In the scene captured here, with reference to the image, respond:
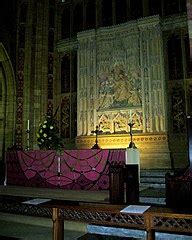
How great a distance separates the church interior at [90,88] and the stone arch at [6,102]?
43 millimetres

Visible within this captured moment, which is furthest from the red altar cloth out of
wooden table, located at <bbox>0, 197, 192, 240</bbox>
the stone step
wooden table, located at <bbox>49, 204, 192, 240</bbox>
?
wooden table, located at <bbox>49, 204, 192, 240</bbox>

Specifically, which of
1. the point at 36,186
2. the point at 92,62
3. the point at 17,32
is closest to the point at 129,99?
the point at 92,62

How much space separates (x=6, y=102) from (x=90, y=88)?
3716mm

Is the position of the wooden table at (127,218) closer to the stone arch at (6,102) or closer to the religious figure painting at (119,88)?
the religious figure painting at (119,88)

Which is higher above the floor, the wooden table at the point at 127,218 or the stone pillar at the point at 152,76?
the stone pillar at the point at 152,76

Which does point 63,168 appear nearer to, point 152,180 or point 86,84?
point 152,180

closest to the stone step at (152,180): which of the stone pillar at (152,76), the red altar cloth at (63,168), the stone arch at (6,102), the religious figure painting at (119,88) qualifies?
the red altar cloth at (63,168)

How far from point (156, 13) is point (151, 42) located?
5.57 feet

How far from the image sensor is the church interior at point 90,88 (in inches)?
301

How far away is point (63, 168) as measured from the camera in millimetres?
7188

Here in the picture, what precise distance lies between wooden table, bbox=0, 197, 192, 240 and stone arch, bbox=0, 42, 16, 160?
8898 mm

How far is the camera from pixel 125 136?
10141 millimetres

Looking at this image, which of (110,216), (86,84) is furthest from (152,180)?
(86,84)

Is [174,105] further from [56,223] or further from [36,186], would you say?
[56,223]
